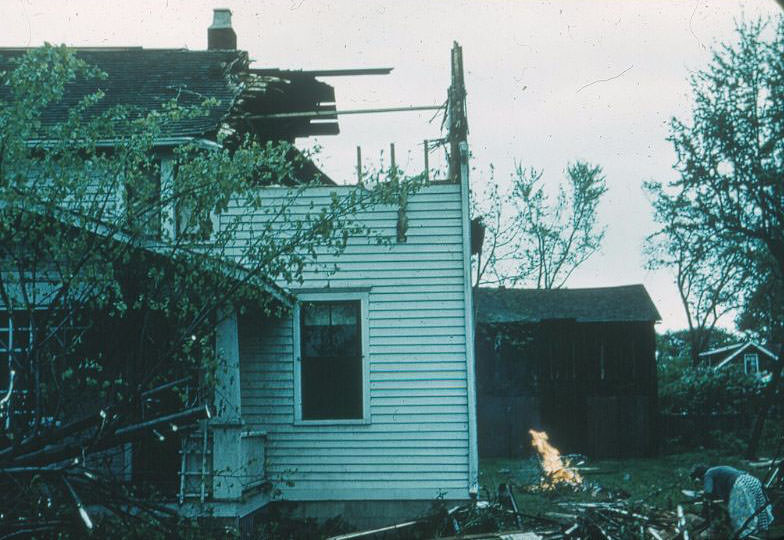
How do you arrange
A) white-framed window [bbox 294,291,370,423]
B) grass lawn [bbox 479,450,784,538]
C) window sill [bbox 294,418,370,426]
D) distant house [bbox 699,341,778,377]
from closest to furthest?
1. window sill [bbox 294,418,370,426]
2. white-framed window [bbox 294,291,370,423]
3. grass lawn [bbox 479,450,784,538]
4. distant house [bbox 699,341,778,377]

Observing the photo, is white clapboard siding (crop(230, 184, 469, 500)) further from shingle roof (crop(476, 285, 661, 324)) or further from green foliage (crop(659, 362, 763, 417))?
green foliage (crop(659, 362, 763, 417))

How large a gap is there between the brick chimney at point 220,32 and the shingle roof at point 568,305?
1252 centimetres

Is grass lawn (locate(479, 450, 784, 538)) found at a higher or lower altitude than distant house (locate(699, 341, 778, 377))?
lower

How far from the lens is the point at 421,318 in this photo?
11.5 metres

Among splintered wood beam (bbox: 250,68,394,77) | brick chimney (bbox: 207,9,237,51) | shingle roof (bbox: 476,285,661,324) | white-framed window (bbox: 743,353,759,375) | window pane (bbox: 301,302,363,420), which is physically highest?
brick chimney (bbox: 207,9,237,51)

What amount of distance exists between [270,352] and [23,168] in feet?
16.3

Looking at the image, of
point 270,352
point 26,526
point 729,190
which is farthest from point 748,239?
point 26,526

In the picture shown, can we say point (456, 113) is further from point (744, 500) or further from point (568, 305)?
point (568, 305)

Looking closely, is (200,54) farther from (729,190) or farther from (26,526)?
(729,190)

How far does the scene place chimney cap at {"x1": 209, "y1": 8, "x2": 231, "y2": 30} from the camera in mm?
16641

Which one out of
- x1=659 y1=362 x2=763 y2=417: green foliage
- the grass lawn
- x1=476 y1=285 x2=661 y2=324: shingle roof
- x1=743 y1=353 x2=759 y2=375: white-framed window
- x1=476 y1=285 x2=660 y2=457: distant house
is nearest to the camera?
the grass lawn

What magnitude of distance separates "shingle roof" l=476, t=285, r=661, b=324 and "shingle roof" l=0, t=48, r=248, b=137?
13.4 m

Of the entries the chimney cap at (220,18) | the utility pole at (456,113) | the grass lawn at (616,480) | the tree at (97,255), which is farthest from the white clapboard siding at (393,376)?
the chimney cap at (220,18)

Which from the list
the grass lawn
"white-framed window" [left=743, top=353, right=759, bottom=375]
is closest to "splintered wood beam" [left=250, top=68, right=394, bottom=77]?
the grass lawn
